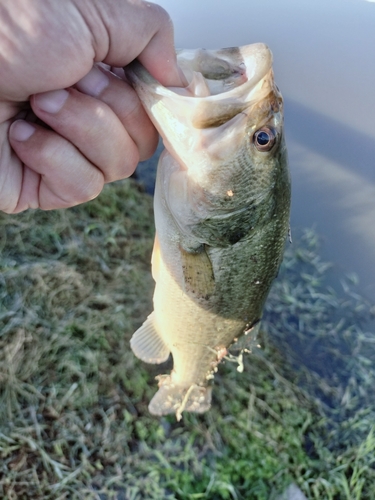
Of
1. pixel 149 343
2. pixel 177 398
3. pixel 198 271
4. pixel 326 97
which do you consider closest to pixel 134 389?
pixel 177 398

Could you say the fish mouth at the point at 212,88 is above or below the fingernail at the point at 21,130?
below

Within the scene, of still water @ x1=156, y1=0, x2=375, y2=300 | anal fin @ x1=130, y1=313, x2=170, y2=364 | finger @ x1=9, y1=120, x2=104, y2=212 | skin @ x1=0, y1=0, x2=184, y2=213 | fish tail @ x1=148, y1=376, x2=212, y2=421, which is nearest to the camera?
skin @ x1=0, y1=0, x2=184, y2=213

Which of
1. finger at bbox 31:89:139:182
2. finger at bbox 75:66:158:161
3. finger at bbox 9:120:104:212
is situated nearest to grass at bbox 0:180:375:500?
finger at bbox 9:120:104:212

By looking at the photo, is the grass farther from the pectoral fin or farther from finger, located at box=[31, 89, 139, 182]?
finger, located at box=[31, 89, 139, 182]

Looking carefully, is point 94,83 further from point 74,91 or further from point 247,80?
point 247,80

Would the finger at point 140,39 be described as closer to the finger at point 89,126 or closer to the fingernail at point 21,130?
the finger at point 89,126

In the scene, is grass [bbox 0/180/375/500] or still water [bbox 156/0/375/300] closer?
grass [bbox 0/180/375/500]

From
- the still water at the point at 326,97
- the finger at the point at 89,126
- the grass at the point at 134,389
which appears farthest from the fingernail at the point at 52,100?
the still water at the point at 326,97
